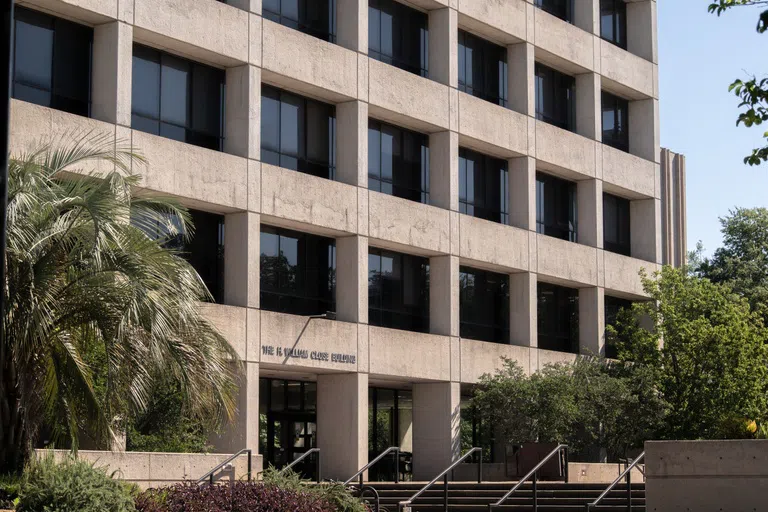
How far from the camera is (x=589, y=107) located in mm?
43781

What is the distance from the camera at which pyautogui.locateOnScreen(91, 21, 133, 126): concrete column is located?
28.7 m

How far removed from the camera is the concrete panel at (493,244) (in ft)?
125

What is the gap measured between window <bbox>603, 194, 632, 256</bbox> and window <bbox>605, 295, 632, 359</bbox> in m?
1.88

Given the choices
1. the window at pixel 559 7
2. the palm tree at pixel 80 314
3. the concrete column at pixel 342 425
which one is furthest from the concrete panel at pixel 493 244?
the palm tree at pixel 80 314

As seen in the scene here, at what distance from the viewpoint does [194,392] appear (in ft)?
65.5

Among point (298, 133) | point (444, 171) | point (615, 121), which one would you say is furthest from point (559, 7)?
point (298, 133)

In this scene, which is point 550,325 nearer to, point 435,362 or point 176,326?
point 435,362

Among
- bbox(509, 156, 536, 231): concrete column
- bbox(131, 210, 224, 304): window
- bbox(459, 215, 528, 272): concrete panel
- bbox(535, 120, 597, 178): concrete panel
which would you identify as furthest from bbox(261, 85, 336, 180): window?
bbox(535, 120, 597, 178): concrete panel

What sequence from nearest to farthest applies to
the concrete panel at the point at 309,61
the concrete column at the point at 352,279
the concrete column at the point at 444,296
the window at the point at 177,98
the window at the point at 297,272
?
1. the window at the point at 177,98
2. the concrete panel at the point at 309,61
3. the window at the point at 297,272
4. the concrete column at the point at 352,279
5. the concrete column at the point at 444,296

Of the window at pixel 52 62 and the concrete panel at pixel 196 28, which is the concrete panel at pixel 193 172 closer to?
the window at pixel 52 62

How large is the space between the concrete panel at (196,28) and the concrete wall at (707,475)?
15075mm

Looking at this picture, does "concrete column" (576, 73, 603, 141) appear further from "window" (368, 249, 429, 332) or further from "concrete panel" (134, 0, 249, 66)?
"concrete panel" (134, 0, 249, 66)

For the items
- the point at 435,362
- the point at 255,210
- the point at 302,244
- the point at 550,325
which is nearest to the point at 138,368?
the point at 255,210

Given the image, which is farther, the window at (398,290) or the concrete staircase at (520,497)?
the window at (398,290)
